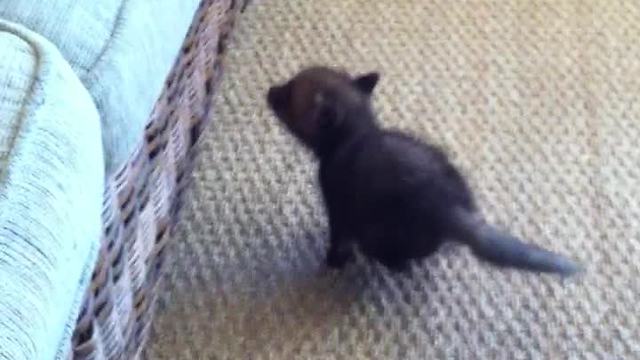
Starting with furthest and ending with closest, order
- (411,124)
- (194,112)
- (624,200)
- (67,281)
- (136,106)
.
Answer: (411,124), (624,200), (194,112), (136,106), (67,281)

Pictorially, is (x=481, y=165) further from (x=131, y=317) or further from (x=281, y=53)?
(x=131, y=317)

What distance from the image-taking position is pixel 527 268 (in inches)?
41.9

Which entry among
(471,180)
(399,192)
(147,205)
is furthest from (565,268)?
(147,205)

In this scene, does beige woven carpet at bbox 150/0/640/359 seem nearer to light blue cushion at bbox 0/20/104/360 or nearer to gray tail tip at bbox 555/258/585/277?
gray tail tip at bbox 555/258/585/277

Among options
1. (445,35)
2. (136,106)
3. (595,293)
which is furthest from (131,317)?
(445,35)

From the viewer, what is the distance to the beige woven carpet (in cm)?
117

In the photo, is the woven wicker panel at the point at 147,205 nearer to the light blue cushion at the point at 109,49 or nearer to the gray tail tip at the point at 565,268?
the light blue cushion at the point at 109,49

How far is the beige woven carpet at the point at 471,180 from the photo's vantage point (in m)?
1.17

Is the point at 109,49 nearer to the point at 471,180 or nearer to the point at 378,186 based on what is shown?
the point at 378,186

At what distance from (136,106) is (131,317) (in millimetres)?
274

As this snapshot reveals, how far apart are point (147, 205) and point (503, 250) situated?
0.37 meters

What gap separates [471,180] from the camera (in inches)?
53.2

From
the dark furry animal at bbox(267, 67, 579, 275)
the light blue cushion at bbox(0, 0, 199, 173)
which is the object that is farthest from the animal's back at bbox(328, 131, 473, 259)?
the light blue cushion at bbox(0, 0, 199, 173)

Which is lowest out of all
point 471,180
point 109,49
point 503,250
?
point 471,180
